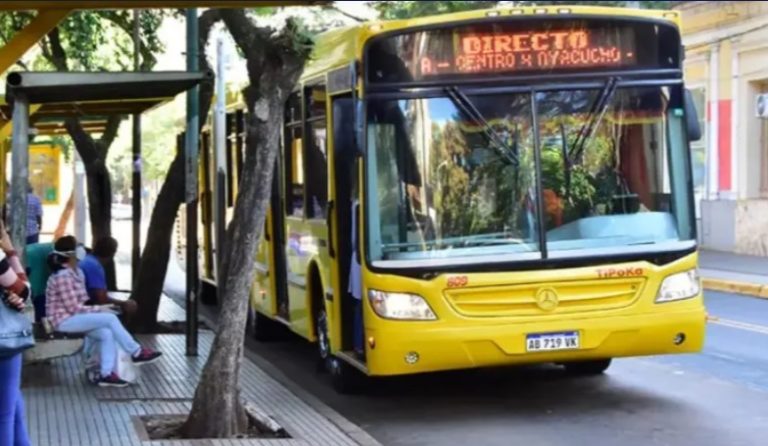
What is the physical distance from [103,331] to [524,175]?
3.69 m

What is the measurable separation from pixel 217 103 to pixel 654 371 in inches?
286

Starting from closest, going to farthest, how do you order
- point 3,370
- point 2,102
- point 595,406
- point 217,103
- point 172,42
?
point 3,370 → point 595,406 → point 2,102 → point 217,103 → point 172,42

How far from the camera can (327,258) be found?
10.3 metres

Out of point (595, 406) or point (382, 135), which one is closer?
point (382, 135)

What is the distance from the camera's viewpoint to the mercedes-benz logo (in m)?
9.08

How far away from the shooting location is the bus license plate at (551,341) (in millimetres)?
9070

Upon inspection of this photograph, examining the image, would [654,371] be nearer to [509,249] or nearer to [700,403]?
[700,403]

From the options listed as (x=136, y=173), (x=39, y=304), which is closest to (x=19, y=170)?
(x=39, y=304)

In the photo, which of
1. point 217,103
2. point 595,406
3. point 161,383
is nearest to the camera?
point 595,406

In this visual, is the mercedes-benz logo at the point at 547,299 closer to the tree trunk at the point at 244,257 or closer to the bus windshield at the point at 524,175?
the bus windshield at the point at 524,175

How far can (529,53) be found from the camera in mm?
9352

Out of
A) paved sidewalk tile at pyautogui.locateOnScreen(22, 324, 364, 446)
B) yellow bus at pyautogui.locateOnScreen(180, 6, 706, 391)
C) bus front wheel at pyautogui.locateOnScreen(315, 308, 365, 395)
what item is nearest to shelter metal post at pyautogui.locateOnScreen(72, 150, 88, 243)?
paved sidewalk tile at pyautogui.locateOnScreen(22, 324, 364, 446)

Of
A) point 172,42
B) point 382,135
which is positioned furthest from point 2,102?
point 172,42

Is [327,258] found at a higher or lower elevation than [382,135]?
lower
